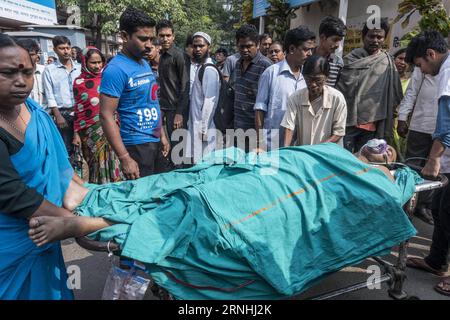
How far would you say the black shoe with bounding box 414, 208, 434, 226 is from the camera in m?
3.77

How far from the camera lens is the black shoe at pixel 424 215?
12.4 ft

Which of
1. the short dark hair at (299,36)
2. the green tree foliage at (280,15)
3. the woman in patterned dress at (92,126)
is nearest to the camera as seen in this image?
the short dark hair at (299,36)

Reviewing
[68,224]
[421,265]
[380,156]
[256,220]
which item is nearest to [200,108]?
[380,156]

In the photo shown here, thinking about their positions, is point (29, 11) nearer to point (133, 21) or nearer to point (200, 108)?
point (200, 108)

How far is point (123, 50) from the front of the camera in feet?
8.71

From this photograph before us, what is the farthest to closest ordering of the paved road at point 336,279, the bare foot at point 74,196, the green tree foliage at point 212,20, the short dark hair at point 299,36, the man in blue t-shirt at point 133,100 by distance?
the green tree foliage at point 212,20, the short dark hair at point 299,36, the paved road at point 336,279, the man in blue t-shirt at point 133,100, the bare foot at point 74,196

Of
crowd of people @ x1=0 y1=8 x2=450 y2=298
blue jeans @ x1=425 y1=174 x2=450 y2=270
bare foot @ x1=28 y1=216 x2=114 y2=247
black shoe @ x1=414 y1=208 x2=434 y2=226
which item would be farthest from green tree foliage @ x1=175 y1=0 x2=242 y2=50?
bare foot @ x1=28 y1=216 x2=114 y2=247

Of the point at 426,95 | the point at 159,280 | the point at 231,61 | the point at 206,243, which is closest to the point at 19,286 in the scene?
the point at 159,280

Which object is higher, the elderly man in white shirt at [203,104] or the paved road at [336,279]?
the elderly man in white shirt at [203,104]

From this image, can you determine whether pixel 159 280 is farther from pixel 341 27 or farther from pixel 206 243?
pixel 341 27

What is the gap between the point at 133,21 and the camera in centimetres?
252

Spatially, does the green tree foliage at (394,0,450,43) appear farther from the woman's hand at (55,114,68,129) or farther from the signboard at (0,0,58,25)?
the signboard at (0,0,58,25)

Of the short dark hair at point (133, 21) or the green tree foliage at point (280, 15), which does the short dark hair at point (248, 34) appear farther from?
the green tree foliage at point (280, 15)

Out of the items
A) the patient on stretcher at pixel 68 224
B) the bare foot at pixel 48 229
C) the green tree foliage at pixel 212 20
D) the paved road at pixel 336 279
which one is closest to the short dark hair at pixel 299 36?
the patient on stretcher at pixel 68 224
